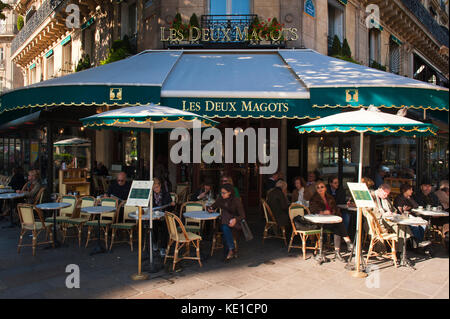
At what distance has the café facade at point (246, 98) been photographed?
650 centimetres

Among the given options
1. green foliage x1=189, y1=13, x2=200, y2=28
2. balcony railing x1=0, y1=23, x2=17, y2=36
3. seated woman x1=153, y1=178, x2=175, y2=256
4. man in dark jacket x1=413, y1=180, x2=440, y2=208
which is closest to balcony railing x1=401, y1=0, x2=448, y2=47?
green foliage x1=189, y1=13, x2=200, y2=28

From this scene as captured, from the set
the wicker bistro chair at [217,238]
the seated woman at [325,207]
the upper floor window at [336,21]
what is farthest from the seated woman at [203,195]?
the upper floor window at [336,21]

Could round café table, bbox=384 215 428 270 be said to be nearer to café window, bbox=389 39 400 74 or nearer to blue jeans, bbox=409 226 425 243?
blue jeans, bbox=409 226 425 243

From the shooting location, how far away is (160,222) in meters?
5.84

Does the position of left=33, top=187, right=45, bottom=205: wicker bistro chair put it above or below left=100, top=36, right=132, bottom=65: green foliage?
below

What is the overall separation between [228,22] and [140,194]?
6760 millimetres

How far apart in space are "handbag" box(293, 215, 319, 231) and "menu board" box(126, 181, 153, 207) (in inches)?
103

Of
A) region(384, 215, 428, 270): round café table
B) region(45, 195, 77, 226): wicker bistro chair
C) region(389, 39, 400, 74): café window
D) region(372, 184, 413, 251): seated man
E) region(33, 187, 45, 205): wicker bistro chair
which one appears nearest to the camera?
region(384, 215, 428, 270): round café table

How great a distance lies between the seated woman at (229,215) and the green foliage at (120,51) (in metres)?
7.33

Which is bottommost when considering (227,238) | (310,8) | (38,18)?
(227,238)

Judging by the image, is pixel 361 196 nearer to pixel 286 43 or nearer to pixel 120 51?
pixel 286 43

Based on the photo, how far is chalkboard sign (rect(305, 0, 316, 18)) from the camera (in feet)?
Answer: 33.2

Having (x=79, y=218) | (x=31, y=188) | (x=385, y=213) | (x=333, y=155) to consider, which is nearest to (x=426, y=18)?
(x=333, y=155)

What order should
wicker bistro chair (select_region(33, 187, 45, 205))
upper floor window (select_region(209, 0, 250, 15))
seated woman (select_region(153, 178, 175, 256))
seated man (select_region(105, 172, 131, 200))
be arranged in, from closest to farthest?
seated woman (select_region(153, 178, 175, 256)) → seated man (select_region(105, 172, 131, 200)) → wicker bistro chair (select_region(33, 187, 45, 205)) → upper floor window (select_region(209, 0, 250, 15))
